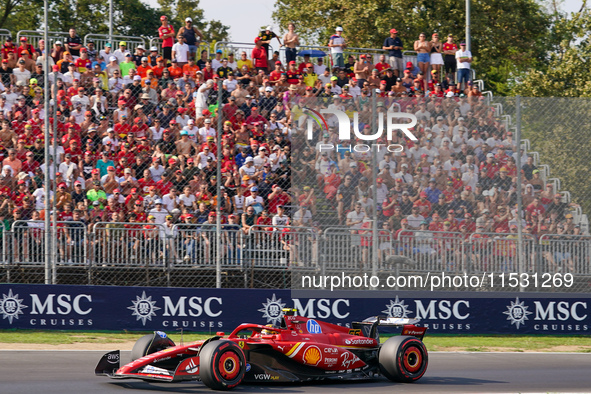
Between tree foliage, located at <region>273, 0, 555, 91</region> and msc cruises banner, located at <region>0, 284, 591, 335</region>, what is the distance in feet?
66.7

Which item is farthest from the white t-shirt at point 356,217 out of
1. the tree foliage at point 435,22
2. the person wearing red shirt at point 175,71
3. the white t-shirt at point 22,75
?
the tree foliage at point 435,22

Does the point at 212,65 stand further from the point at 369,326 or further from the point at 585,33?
the point at 585,33

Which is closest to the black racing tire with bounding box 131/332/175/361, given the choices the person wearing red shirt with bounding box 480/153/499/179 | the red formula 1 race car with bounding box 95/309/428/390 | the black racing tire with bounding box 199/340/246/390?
the red formula 1 race car with bounding box 95/309/428/390

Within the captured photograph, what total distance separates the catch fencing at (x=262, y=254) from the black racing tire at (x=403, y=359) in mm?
4606

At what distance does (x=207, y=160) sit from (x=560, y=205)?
20.9 feet

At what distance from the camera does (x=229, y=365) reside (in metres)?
9.52

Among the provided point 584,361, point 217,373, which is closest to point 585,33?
point 584,361

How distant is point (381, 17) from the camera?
113 feet

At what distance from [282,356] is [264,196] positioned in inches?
263

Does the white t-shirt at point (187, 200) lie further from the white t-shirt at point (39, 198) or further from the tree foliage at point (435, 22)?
the tree foliage at point (435, 22)

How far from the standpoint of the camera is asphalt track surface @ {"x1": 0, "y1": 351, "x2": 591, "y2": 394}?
383 inches

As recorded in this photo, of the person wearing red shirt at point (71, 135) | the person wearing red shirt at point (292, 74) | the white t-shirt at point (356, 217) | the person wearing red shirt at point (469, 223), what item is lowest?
the person wearing red shirt at point (469, 223)

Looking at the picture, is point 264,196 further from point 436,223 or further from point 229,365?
point 229,365

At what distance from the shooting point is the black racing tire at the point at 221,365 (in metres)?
9.35
